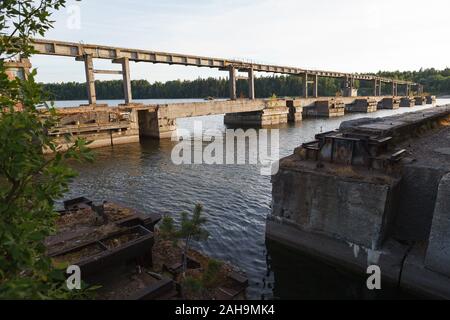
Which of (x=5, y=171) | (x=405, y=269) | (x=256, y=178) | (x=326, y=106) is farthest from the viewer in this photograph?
(x=326, y=106)

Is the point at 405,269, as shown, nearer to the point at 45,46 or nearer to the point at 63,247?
the point at 63,247

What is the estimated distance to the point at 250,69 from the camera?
69562 millimetres

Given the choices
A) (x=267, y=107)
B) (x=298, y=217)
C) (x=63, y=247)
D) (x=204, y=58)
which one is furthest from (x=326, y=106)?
(x=63, y=247)

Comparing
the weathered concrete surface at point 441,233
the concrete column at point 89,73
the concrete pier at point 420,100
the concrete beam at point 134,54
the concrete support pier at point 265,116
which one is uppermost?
the concrete beam at point 134,54

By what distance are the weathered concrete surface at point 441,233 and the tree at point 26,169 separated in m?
10.7

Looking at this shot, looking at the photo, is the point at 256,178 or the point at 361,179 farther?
the point at 256,178

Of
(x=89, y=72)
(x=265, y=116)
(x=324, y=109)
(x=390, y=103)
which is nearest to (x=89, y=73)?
(x=89, y=72)

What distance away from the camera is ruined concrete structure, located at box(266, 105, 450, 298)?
10.4 m

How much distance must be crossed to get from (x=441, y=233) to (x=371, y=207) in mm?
2231

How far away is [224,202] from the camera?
18953 millimetres

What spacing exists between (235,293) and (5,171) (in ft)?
26.1

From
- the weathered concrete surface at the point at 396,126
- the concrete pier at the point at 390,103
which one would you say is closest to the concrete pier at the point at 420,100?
the concrete pier at the point at 390,103

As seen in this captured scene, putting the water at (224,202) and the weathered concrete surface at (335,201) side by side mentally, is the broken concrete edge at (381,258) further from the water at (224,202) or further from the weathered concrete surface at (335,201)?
the water at (224,202)

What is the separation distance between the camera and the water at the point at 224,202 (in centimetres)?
1135
